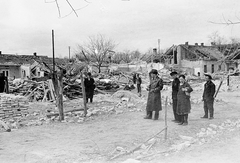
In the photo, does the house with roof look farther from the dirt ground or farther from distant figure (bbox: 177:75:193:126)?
the dirt ground

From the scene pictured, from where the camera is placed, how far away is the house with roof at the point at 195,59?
144 ft

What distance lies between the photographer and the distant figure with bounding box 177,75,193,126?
25.5 feet

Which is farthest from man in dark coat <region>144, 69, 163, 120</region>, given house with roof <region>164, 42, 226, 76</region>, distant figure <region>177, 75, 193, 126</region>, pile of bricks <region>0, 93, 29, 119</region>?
house with roof <region>164, 42, 226, 76</region>

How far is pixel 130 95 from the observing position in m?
16.2

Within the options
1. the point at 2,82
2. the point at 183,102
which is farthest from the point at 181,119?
the point at 2,82

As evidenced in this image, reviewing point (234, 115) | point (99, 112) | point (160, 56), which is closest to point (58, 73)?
point (99, 112)

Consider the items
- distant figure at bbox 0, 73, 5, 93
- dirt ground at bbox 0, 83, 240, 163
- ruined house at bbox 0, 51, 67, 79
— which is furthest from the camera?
ruined house at bbox 0, 51, 67, 79

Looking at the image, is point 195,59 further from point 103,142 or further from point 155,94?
point 103,142

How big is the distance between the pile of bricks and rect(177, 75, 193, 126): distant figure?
5867 mm

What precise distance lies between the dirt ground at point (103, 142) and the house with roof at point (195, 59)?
117 feet

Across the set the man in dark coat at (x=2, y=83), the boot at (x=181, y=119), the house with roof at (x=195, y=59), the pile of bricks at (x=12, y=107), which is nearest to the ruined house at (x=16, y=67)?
the house with roof at (x=195, y=59)

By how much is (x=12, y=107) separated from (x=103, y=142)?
5.24 metres

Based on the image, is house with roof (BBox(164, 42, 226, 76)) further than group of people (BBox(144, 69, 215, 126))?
Yes

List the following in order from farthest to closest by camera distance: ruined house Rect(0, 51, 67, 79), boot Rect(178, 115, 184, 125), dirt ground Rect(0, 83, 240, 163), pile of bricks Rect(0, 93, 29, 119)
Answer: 1. ruined house Rect(0, 51, 67, 79)
2. pile of bricks Rect(0, 93, 29, 119)
3. boot Rect(178, 115, 184, 125)
4. dirt ground Rect(0, 83, 240, 163)
